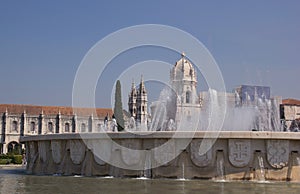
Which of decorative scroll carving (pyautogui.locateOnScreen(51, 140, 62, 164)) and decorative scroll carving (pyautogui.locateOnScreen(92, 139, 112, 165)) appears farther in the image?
decorative scroll carving (pyautogui.locateOnScreen(51, 140, 62, 164))

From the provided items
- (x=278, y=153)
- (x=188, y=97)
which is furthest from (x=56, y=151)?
(x=188, y=97)

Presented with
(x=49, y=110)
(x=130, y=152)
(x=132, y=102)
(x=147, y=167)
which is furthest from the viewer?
(x=49, y=110)

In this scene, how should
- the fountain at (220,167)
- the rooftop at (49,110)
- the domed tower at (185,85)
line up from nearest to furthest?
the fountain at (220,167), the domed tower at (185,85), the rooftop at (49,110)

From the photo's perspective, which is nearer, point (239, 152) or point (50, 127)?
point (239, 152)

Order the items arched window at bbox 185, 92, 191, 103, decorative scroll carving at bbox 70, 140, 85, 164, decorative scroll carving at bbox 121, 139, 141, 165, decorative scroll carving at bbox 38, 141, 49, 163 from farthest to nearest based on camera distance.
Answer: arched window at bbox 185, 92, 191, 103, decorative scroll carving at bbox 38, 141, 49, 163, decorative scroll carving at bbox 70, 140, 85, 164, decorative scroll carving at bbox 121, 139, 141, 165

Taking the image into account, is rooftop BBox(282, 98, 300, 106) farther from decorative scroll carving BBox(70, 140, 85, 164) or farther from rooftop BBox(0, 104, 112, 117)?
decorative scroll carving BBox(70, 140, 85, 164)

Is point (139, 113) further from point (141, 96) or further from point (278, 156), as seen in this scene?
point (278, 156)

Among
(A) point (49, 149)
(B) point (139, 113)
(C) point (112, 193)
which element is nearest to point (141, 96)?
(B) point (139, 113)

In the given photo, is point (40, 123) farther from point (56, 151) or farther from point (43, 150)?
point (56, 151)

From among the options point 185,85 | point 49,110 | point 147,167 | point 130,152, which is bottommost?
point 147,167

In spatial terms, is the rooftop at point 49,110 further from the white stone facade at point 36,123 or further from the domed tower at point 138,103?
the domed tower at point 138,103

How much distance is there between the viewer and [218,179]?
15.0 meters

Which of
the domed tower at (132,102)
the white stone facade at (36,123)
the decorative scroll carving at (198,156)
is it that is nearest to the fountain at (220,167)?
the decorative scroll carving at (198,156)

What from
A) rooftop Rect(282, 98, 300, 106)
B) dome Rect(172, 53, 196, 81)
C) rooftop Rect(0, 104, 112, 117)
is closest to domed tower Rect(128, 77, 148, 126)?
rooftop Rect(0, 104, 112, 117)
